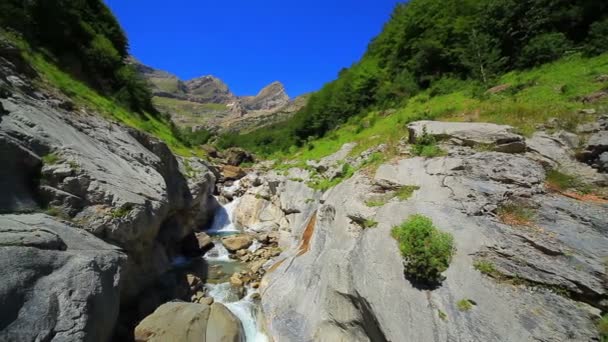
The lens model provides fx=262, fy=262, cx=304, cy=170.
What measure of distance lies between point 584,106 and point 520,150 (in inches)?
205

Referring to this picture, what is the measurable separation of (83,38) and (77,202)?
2766 cm

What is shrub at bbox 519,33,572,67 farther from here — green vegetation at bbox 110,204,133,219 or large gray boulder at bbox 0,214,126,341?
large gray boulder at bbox 0,214,126,341

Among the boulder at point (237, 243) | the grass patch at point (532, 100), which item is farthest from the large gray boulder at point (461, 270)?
the boulder at point (237, 243)

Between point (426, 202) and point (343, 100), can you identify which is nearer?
point (426, 202)

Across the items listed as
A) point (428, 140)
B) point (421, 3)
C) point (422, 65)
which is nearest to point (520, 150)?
point (428, 140)

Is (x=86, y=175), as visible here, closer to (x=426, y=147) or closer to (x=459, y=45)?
(x=426, y=147)

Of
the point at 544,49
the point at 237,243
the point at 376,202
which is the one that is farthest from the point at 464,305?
the point at 544,49

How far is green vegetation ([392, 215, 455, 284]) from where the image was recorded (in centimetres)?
788

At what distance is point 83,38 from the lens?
28391mm

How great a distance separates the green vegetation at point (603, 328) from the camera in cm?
561

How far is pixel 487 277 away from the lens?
24.6 ft

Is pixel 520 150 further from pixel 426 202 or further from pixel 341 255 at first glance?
pixel 341 255

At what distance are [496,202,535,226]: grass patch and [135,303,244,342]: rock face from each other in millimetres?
11269

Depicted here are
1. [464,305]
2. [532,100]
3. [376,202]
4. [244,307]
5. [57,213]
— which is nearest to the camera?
[464,305]
